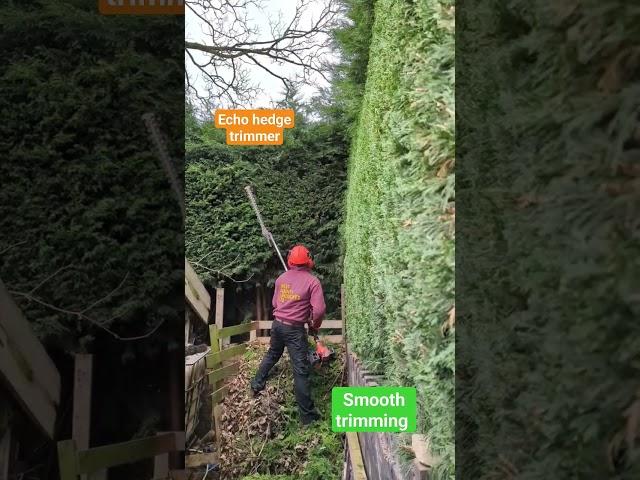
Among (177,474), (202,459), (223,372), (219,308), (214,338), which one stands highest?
(219,308)

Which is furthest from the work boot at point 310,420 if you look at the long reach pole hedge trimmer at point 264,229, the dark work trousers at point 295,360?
the long reach pole hedge trimmer at point 264,229

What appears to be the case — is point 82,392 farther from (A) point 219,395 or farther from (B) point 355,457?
(B) point 355,457

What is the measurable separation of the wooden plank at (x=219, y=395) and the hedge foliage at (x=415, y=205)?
59 cm

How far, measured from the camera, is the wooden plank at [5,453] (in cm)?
219

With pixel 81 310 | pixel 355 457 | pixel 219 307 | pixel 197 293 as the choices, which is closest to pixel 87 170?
pixel 81 310

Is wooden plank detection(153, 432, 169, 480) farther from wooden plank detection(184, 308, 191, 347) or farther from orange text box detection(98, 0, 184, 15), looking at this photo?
orange text box detection(98, 0, 184, 15)

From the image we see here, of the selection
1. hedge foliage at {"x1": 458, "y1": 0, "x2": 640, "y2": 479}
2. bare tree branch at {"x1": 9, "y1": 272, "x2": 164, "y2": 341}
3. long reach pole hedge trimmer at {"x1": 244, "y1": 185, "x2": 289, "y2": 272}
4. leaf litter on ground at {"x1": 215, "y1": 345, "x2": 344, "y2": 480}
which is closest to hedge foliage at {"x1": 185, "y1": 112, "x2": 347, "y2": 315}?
long reach pole hedge trimmer at {"x1": 244, "y1": 185, "x2": 289, "y2": 272}

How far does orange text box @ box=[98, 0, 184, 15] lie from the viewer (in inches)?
94.6

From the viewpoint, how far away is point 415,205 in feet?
3.67

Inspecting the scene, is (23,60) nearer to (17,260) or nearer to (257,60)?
(17,260)

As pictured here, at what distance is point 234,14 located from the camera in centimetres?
192

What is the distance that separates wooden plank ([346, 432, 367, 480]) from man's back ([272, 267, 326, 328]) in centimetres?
37

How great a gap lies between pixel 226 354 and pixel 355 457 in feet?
1.82

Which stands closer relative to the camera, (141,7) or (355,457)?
(355,457)
